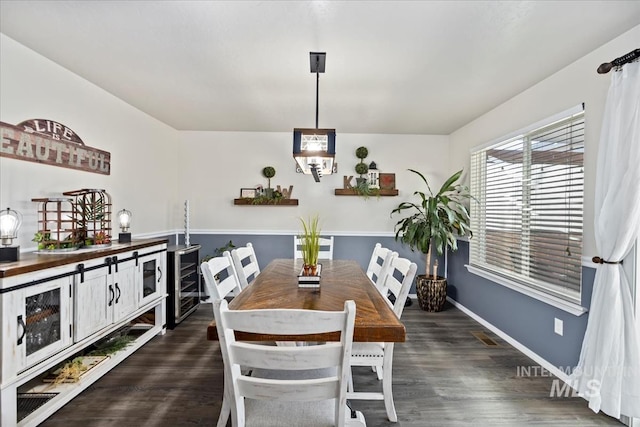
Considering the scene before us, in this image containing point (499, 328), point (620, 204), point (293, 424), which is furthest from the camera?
point (499, 328)

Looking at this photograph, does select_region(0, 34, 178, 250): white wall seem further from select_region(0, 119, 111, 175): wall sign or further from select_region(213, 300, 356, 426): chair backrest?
select_region(213, 300, 356, 426): chair backrest

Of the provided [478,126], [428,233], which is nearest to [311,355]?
[428,233]

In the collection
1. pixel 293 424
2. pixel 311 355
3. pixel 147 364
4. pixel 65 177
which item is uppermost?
pixel 65 177

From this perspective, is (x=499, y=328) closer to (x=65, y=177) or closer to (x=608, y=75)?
(x=608, y=75)

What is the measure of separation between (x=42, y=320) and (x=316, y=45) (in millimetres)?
2480

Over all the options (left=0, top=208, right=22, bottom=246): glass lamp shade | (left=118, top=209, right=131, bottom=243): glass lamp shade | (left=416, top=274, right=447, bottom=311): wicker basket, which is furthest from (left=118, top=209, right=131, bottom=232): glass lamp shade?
(left=416, top=274, right=447, bottom=311): wicker basket

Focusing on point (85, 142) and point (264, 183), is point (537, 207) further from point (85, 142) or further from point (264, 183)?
point (85, 142)

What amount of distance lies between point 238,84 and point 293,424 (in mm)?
2731

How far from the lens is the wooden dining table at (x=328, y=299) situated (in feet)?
4.91

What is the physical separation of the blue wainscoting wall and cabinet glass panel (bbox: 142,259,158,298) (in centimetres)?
358

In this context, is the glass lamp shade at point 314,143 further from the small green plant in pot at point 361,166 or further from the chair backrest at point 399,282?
the small green plant in pot at point 361,166

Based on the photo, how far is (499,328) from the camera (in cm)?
347

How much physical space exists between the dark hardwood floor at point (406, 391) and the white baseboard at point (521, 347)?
0.07 meters
